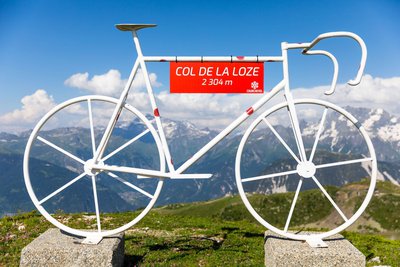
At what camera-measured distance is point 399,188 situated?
183000 millimetres

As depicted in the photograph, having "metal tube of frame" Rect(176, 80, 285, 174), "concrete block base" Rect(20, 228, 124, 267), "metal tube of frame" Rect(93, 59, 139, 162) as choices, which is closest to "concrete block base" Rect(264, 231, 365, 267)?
"metal tube of frame" Rect(176, 80, 285, 174)

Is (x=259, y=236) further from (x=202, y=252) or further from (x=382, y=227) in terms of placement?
(x=382, y=227)

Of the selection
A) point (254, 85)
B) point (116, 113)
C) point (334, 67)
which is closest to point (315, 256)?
point (254, 85)

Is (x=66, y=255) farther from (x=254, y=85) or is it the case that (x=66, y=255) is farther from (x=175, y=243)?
(x=254, y=85)

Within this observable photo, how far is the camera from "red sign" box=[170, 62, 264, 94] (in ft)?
28.5

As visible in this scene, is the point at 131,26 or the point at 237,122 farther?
the point at 131,26

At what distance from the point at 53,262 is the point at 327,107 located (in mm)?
7459

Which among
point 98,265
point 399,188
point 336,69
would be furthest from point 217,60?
point 399,188

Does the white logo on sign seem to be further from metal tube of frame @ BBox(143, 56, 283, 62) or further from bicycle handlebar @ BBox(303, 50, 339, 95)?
bicycle handlebar @ BBox(303, 50, 339, 95)

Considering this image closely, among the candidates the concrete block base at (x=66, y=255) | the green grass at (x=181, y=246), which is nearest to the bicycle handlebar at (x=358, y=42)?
the green grass at (x=181, y=246)

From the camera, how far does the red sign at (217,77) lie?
28.5 feet

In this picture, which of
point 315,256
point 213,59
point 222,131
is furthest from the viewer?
point 222,131

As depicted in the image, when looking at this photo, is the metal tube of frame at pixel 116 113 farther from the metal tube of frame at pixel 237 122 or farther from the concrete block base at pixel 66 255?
the concrete block base at pixel 66 255

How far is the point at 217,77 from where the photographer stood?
8688 mm
